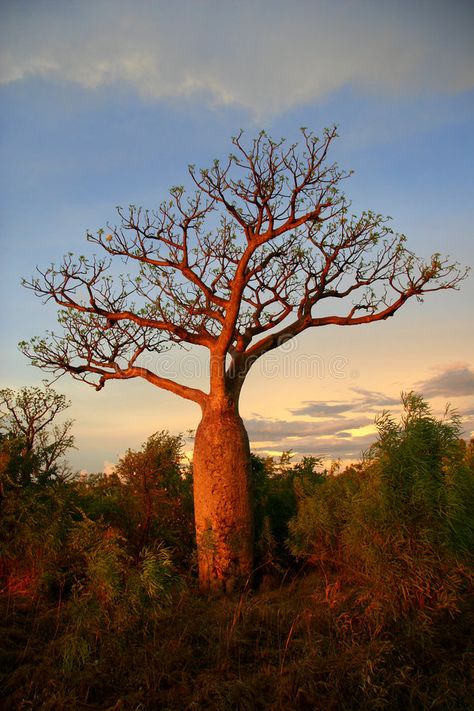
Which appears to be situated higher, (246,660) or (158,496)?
(158,496)

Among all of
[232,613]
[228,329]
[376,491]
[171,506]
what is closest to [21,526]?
[171,506]

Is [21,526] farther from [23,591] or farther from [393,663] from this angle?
[393,663]

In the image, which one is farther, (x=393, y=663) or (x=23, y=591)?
(x=23, y=591)

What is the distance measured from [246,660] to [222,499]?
3127 mm

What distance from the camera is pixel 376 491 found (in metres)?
6.18

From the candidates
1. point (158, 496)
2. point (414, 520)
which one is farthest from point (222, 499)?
point (414, 520)

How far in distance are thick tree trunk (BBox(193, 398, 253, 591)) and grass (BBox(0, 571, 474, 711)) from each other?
1.44 meters

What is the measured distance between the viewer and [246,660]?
528 cm

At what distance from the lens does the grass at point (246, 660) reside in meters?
4.49

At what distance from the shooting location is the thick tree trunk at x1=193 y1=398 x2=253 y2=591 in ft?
26.7

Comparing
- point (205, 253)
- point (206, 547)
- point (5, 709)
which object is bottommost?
point (5, 709)

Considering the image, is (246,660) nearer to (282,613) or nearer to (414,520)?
(282,613)

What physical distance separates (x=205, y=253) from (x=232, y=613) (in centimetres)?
576

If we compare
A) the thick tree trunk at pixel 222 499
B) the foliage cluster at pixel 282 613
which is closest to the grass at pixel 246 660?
the foliage cluster at pixel 282 613
